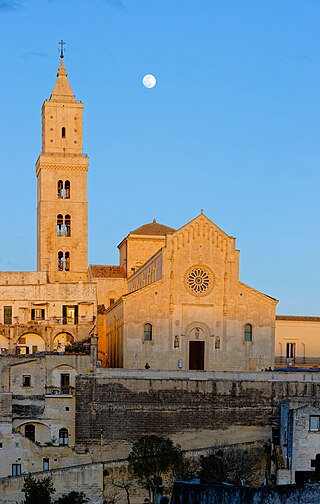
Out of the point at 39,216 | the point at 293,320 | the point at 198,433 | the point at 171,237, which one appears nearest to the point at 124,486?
the point at 198,433

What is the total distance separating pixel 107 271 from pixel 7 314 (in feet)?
42.5

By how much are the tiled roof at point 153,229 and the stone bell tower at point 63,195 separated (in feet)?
20.1

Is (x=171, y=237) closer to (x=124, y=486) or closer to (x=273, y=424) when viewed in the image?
(x=273, y=424)

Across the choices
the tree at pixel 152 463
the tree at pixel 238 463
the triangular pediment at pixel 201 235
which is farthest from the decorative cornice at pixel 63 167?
the tree at pixel 238 463

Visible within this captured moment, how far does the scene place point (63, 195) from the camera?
70.6m

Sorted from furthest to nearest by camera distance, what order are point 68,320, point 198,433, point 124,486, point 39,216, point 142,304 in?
1. point 39,216
2. point 68,320
3. point 142,304
4. point 198,433
5. point 124,486

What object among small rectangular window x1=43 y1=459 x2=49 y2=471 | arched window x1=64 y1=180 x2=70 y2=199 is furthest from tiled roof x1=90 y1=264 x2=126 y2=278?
small rectangular window x1=43 y1=459 x2=49 y2=471

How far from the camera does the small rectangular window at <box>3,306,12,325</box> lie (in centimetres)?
6259

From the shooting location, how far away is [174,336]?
57.3m

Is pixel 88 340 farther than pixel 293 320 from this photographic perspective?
No

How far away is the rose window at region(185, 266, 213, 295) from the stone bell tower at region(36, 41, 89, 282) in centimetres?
1460

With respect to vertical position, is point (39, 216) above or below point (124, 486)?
above

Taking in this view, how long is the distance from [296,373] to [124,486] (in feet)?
43.4

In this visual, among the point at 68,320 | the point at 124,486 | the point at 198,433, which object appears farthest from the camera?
the point at 68,320
